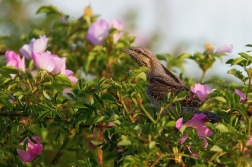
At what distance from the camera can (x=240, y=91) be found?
4254mm

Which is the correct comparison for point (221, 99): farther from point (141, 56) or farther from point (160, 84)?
point (141, 56)

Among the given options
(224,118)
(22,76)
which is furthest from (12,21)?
(224,118)

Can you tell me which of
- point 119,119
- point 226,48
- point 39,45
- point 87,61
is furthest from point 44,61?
point 226,48

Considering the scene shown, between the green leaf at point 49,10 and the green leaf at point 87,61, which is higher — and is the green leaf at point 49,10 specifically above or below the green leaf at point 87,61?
above

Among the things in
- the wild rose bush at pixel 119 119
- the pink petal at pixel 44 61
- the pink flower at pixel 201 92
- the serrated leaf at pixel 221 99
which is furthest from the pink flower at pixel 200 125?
the pink petal at pixel 44 61

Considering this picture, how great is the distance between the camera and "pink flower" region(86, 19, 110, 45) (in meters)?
5.91

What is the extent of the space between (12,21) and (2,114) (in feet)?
13.6

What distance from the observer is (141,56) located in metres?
6.14

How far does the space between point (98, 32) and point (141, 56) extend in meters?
0.51

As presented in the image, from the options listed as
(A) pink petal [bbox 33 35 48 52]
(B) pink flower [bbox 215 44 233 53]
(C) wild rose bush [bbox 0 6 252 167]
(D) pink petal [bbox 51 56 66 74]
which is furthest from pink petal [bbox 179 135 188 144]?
(B) pink flower [bbox 215 44 233 53]

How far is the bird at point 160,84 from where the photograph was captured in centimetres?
470

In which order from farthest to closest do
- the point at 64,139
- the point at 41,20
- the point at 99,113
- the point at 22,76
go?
the point at 41,20 → the point at 64,139 → the point at 22,76 → the point at 99,113

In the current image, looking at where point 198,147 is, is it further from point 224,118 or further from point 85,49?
point 85,49

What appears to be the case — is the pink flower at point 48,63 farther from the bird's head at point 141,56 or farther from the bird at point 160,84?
the bird's head at point 141,56
